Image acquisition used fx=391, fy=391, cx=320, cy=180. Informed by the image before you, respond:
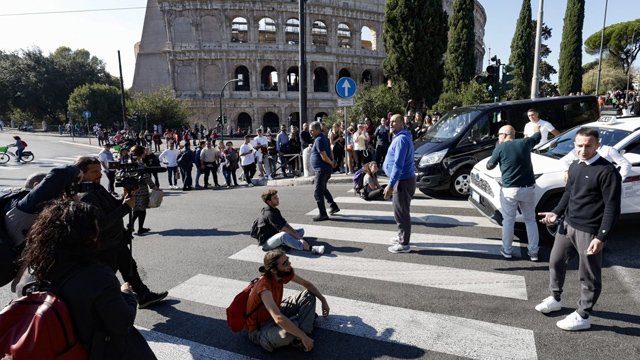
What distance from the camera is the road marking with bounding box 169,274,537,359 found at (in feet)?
11.0

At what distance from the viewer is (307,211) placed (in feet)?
27.7

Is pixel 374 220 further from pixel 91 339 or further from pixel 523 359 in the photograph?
pixel 91 339

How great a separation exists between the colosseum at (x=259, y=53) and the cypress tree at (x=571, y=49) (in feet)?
64.4

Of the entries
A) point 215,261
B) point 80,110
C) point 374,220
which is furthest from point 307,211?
point 80,110

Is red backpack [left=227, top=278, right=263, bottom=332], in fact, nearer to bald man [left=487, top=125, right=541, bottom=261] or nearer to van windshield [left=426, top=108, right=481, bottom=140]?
bald man [left=487, top=125, right=541, bottom=261]

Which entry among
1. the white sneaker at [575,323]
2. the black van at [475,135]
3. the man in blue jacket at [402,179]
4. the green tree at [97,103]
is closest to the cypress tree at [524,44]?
the black van at [475,135]

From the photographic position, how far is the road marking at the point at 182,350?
3.38 m

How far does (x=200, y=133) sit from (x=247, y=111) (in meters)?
6.44

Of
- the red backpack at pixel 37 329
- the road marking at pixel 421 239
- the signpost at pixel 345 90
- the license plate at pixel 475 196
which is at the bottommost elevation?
the road marking at pixel 421 239

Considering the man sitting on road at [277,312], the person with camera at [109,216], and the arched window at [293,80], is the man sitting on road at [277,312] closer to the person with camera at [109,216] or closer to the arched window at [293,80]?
the person with camera at [109,216]

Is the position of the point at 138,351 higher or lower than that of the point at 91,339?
lower

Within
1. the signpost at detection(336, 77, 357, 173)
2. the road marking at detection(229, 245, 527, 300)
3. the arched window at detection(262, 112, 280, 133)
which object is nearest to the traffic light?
the signpost at detection(336, 77, 357, 173)

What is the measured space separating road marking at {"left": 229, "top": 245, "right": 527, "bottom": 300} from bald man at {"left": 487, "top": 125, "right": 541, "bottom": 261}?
67cm

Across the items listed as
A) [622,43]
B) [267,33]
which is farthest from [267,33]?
[622,43]
